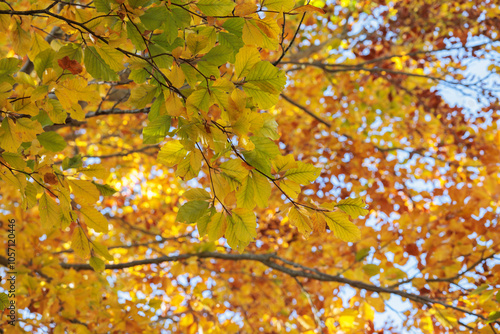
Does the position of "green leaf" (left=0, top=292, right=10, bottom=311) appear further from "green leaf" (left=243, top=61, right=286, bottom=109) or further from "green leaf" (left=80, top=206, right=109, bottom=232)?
"green leaf" (left=243, top=61, right=286, bottom=109)

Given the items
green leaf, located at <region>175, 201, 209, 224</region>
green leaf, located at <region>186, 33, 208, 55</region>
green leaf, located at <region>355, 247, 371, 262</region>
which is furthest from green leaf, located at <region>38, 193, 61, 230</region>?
green leaf, located at <region>355, 247, 371, 262</region>

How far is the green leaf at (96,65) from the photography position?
978mm

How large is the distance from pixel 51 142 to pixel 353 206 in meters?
1.07

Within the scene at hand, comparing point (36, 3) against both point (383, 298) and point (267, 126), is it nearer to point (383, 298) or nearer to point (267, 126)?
point (267, 126)

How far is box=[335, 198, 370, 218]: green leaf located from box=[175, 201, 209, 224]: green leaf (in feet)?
1.42

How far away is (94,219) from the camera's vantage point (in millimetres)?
1158

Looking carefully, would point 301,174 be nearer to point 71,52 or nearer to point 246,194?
point 246,194

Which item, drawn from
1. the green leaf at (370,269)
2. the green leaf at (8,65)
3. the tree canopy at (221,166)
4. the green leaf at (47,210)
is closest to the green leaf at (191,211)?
the tree canopy at (221,166)

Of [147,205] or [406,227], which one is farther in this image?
[147,205]

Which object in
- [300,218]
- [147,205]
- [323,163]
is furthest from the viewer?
[147,205]

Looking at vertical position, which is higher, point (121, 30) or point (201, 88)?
point (121, 30)

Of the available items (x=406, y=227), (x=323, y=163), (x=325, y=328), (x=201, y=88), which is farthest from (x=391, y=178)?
(x=201, y=88)

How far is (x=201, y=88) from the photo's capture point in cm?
89

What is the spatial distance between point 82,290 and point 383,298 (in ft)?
6.87
